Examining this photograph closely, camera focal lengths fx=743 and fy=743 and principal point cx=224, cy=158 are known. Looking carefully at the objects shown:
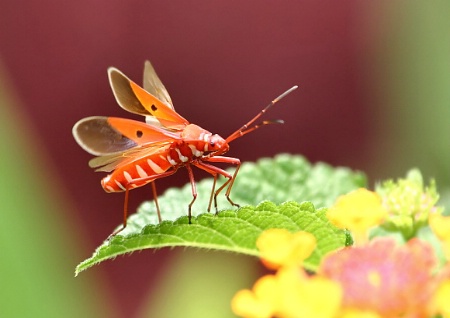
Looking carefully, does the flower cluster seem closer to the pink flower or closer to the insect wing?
the pink flower

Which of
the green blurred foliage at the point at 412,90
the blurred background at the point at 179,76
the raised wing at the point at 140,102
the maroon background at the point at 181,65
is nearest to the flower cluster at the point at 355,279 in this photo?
the raised wing at the point at 140,102

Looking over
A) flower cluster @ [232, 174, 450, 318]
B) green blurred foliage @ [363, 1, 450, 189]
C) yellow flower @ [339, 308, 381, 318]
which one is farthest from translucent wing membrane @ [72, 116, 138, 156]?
green blurred foliage @ [363, 1, 450, 189]

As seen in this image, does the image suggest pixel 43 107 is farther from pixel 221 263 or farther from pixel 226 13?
pixel 221 263

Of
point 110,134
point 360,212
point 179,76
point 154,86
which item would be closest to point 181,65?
point 179,76

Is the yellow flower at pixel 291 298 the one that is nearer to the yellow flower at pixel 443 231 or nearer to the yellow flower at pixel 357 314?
the yellow flower at pixel 357 314

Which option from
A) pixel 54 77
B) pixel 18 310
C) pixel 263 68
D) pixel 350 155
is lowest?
pixel 350 155

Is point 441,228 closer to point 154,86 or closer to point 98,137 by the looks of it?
point 98,137

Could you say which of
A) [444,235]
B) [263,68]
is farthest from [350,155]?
[444,235]
